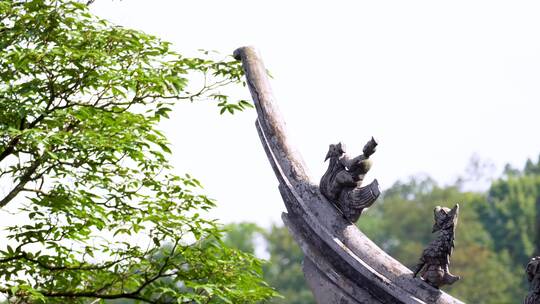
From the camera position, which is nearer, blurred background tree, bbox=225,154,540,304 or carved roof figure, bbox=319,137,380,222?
carved roof figure, bbox=319,137,380,222

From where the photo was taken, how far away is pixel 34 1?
12.8 m

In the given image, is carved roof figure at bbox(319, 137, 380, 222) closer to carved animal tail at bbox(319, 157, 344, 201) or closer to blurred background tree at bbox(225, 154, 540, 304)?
carved animal tail at bbox(319, 157, 344, 201)

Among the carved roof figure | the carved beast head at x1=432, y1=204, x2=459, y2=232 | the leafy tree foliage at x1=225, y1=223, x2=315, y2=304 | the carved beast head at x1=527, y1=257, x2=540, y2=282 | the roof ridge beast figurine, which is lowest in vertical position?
the carved beast head at x1=527, y1=257, x2=540, y2=282

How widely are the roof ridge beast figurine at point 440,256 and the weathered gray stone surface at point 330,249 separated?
0.22ft

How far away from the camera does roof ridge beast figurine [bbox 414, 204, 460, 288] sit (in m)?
8.26

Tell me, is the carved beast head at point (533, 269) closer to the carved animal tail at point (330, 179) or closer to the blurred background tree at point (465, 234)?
the carved animal tail at point (330, 179)

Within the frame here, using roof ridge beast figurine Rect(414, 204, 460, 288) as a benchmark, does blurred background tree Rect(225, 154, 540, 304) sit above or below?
above

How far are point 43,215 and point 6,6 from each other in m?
2.07

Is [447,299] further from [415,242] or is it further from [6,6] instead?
[415,242]

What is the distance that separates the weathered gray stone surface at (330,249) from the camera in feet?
27.3

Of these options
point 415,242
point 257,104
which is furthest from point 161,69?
point 415,242

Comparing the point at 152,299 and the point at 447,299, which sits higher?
the point at 152,299

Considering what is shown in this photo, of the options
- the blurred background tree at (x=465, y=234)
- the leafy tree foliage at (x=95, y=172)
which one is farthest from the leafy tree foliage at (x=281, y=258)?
the leafy tree foliage at (x=95, y=172)

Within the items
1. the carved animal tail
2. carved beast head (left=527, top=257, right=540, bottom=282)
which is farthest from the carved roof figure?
carved beast head (left=527, top=257, right=540, bottom=282)
